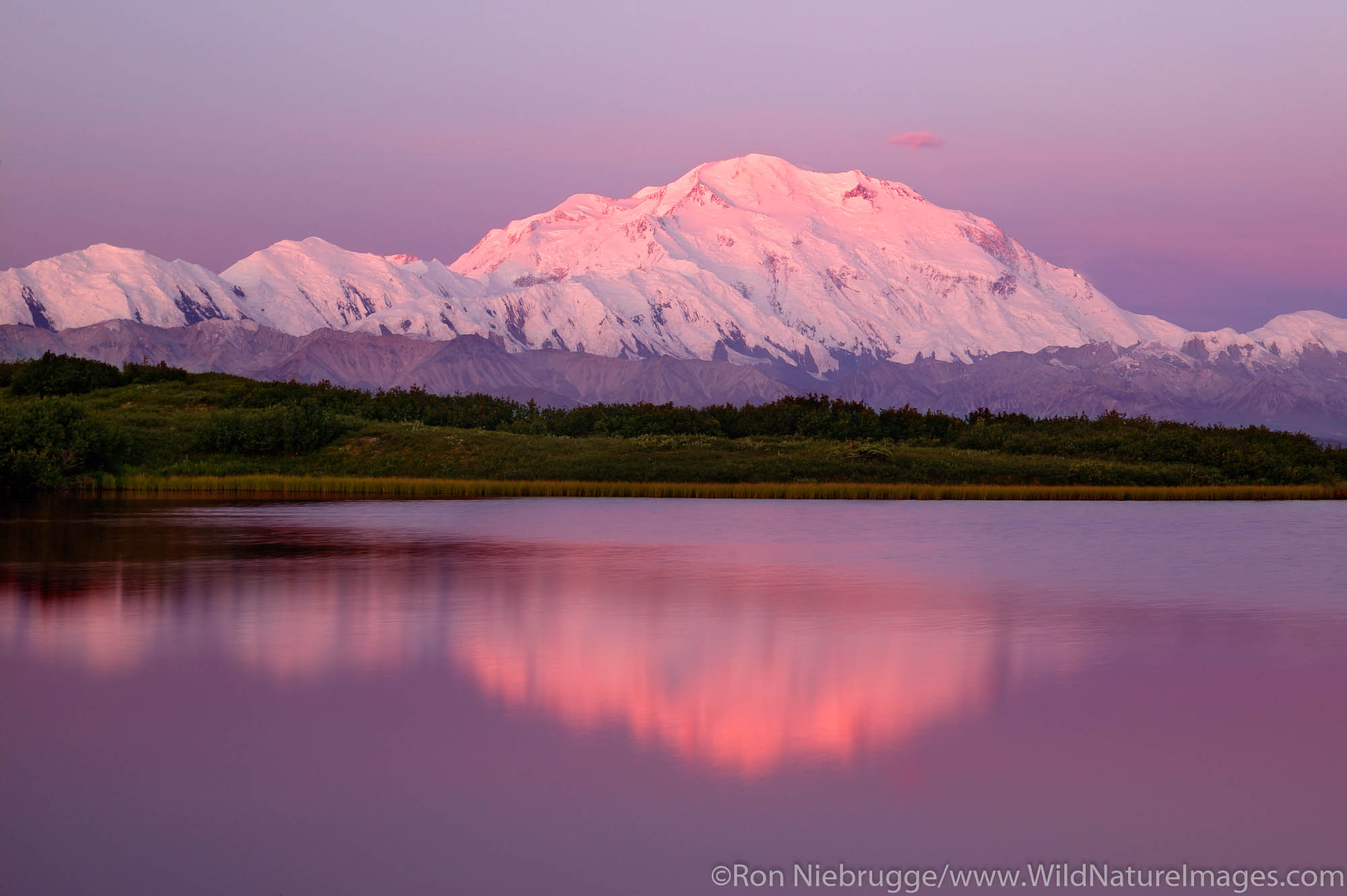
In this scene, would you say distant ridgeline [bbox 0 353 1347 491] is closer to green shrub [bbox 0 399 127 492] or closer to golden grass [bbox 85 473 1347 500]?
green shrub [bbox 0 399 127 492]

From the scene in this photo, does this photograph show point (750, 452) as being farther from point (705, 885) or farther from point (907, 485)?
point (705, 885)

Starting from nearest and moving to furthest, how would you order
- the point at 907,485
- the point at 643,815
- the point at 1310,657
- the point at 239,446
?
the point at 643,815, the point at 1310,657, the point at 907,485, the point at 239,446

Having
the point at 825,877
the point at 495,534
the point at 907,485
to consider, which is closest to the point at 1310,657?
the point at 825,877

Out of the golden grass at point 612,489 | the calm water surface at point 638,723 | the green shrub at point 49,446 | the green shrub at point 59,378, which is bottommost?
the calm water surface at point 638,723

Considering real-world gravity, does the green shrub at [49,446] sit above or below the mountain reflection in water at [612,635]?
above

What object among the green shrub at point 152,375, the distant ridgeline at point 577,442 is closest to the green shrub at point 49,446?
the distant ridgeline at point 577,442

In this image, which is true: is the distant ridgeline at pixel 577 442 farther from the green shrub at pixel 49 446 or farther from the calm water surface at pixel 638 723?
the calm water surface at pixel 638 723

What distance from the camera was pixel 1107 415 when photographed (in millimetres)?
97312

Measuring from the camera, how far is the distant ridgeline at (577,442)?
72125 millimetres

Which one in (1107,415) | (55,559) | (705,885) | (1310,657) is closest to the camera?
(705,885)

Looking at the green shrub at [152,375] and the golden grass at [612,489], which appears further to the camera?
the green shrub at [152,375]

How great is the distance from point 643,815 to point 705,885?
149 cm

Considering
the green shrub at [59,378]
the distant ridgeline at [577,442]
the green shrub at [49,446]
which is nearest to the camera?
the green shrub at [49,446]

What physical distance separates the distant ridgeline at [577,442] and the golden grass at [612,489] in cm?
449
